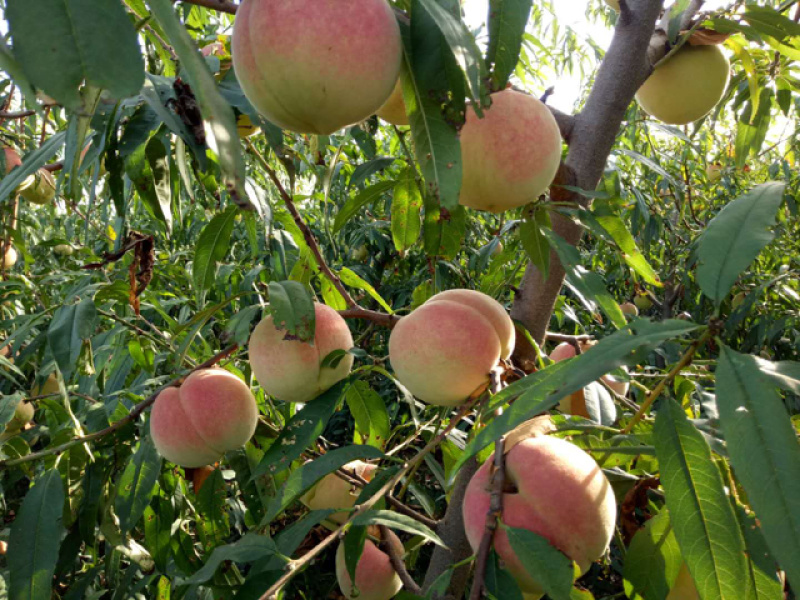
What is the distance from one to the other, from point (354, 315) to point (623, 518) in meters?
0.48

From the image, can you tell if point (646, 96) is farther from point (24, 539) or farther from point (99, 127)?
point (24, 539)

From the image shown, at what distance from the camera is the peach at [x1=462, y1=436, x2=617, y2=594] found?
0.63 metres

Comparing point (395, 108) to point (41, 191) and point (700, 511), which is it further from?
point (41, 191)

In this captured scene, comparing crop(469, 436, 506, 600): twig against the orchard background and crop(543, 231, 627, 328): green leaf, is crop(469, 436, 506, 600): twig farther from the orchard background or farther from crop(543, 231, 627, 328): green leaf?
crop(543, 231, 627, 328): green leaf

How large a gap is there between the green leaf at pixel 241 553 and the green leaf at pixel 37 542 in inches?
14.3

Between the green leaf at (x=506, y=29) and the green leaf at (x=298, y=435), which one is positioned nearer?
the green leaf at (x=506, y=29)

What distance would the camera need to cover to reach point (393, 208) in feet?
3.68

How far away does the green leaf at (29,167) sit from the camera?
80 cm

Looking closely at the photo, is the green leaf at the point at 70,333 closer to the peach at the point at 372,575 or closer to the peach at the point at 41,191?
the peach at the point at 372,575

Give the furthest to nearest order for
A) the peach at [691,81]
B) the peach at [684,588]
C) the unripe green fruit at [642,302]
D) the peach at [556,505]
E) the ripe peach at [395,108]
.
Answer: the unripe green fruit at [642,302], the peach at [691,81], the ripe peach at [395,108], the peach at [684,588], the peach at [556,505]

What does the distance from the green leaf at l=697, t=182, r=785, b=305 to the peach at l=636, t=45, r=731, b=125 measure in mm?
624

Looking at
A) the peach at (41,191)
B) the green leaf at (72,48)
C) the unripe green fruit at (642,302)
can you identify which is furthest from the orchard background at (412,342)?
the unripe green fruit at (642,302)

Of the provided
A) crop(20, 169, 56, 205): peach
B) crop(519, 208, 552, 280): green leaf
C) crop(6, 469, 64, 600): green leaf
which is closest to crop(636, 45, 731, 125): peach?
crop(519, 208, 552, 280): green leaf

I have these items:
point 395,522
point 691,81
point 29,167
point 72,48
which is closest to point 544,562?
point 395,522
